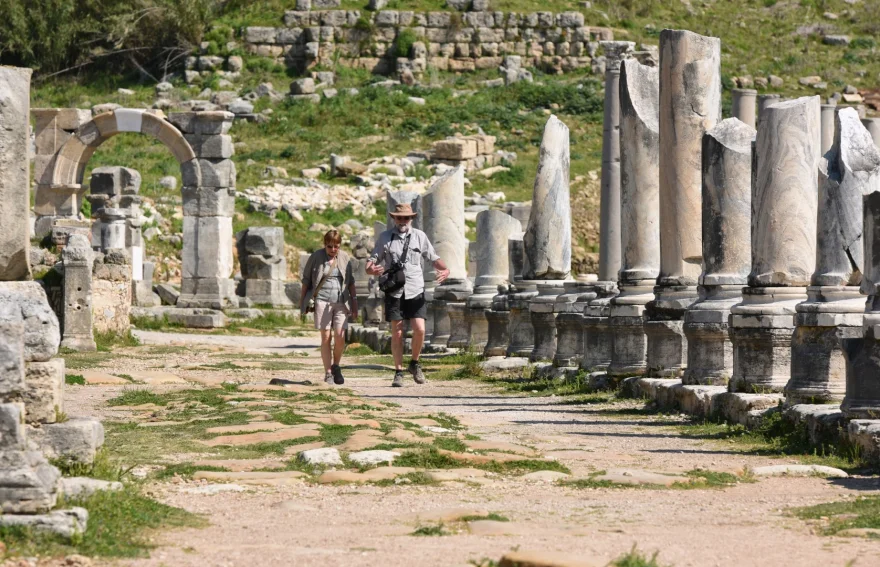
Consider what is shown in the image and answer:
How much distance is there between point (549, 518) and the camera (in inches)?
258

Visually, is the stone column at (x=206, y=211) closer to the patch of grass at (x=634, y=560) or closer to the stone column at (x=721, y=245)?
the stone column at (x=721, y=245)

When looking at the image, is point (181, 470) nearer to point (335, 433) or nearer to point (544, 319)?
point (335, 433)

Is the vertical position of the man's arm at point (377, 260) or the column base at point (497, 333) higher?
the man's arm at point (377, 260)

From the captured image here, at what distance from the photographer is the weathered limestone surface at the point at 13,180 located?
6676mm

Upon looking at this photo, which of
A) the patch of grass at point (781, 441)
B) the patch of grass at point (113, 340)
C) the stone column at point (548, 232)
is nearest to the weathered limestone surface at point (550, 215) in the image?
the stone column at point (548, 232)

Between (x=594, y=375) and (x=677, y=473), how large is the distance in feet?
19.3

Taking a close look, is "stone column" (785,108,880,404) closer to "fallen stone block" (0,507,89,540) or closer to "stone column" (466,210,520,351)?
"fallen stone block" (0,507,89,540)

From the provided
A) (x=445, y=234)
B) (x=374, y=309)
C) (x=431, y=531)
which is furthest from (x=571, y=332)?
(x=374, y=309)

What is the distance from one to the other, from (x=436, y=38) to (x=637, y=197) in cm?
3728

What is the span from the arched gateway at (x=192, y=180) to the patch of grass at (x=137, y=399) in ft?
51.2

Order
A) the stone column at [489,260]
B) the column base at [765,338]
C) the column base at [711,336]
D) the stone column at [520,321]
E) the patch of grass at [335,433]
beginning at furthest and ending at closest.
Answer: the stone column at [489,260] < the stone column at [520,321] < the column base at [711,336] < the column base at [765,338] < the patch of grass at [335,433]

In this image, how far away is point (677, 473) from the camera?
312 inches

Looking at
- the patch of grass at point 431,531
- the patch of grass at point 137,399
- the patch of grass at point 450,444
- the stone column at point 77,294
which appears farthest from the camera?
the stone column at point 77,294

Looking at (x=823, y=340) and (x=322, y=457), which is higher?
(x=823, y=340)
